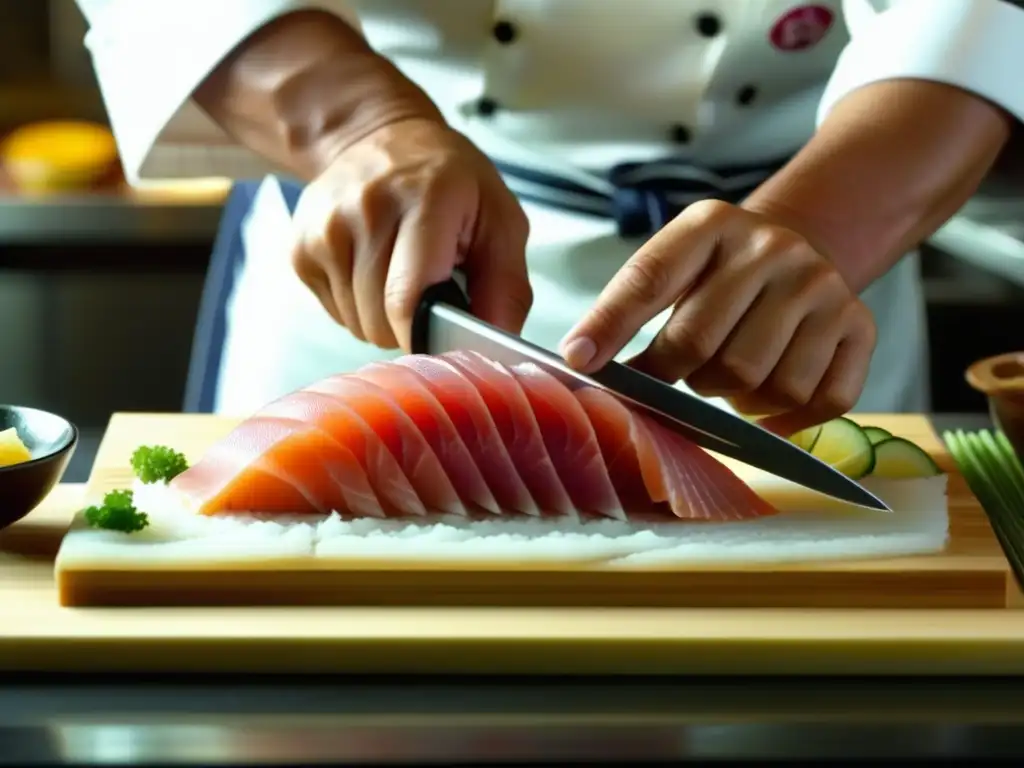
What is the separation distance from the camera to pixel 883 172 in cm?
121

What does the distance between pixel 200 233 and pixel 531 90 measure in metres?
1.14

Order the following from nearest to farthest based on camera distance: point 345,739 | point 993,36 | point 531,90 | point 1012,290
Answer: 1. point 345,739
2. point 993,36
3. point 531,90
4. point 1012,290

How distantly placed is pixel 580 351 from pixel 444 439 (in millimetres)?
123

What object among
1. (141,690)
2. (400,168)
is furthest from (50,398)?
(141,690)

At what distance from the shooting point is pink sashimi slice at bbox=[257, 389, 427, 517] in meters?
1.04

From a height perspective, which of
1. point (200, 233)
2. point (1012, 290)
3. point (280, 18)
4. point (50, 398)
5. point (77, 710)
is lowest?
point (50, 398)

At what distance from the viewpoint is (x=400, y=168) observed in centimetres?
115

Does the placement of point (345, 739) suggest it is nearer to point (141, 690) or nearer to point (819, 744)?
point (141, 690)

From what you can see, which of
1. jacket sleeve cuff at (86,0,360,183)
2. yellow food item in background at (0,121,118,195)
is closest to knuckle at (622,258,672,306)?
jacket sleeve cuff at (86,0,360,183)

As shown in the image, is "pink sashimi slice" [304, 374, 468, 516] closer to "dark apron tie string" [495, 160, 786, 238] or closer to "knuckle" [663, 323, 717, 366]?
"knuckle" [663, 323, 717, 366]

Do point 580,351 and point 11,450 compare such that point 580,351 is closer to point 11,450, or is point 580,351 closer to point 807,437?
point 807,437

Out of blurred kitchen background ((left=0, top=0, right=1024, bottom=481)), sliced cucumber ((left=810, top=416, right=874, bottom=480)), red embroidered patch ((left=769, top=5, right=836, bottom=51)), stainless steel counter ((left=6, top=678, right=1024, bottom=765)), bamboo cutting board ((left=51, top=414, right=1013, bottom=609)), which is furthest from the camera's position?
blurred kitchen background ((left=0, top=0, right=1024, bottom=481))

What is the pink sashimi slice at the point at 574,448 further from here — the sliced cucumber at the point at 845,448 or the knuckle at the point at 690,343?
the sliced cucumber at the point at 845,448

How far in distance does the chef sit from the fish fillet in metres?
0.06
